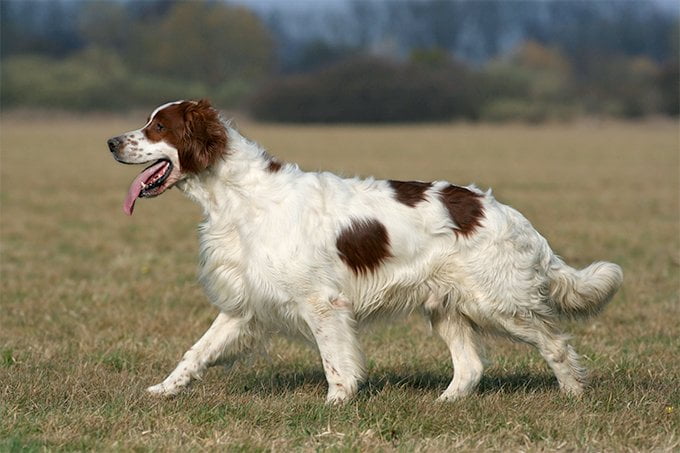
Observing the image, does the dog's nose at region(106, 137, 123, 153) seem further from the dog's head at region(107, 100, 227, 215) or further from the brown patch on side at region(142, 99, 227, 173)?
the brown patch on side at region(142, 99, 227, 173)

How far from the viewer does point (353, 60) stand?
8688 centimetres

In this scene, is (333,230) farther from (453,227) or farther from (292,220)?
(453,227)

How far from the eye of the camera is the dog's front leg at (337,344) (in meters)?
5.95

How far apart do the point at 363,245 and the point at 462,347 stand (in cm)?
99

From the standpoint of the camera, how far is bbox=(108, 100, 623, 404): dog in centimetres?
596

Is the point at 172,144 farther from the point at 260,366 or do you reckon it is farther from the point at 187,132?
the point at 260,366

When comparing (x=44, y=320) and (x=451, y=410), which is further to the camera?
(x=44, y=320)

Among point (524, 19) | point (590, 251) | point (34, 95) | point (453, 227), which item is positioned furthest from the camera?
point (524, 19)

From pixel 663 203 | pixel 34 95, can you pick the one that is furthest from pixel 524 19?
pixel 663 203

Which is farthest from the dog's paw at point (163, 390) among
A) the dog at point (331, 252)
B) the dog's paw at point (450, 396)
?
the dog's paw at point (450, 396)

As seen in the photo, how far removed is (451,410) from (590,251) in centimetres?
786

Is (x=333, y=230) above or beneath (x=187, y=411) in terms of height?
above

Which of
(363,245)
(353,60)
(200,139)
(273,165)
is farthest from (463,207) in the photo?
(353,60)

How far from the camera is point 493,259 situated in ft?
20.0
